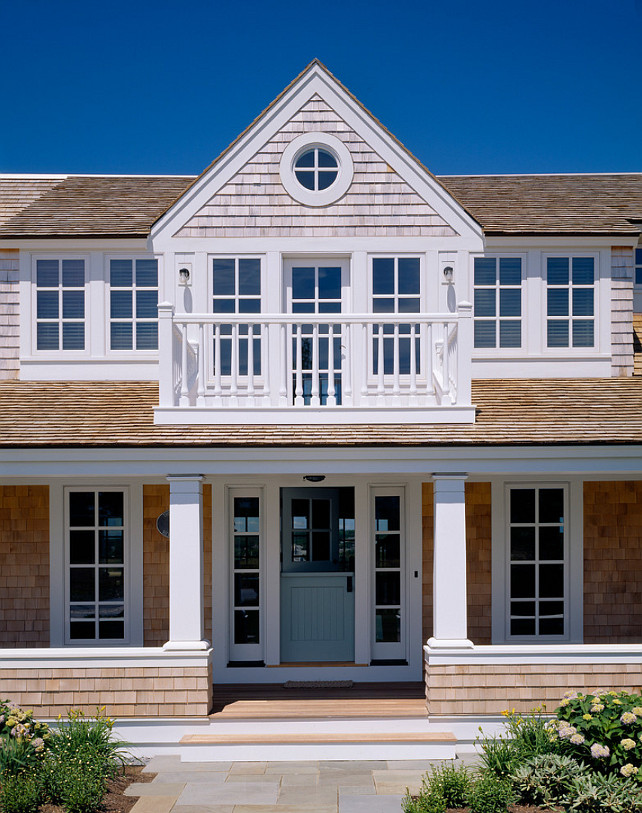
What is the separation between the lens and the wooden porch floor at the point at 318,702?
8.55 metres

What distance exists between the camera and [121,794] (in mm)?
7176

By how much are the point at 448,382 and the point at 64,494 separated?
499 cm

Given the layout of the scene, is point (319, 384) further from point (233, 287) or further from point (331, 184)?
point (331, 184)

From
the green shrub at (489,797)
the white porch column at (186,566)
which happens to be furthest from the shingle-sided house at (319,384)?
the green shrub at (489,797)

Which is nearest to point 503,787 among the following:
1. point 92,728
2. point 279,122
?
point 92,728

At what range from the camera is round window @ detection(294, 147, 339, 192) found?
10289 mm

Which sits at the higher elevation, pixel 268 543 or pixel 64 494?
pixel 64 494

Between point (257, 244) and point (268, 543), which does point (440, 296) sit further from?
point (268, 543)

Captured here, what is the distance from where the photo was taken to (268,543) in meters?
10.3

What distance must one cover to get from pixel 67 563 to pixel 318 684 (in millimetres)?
3480

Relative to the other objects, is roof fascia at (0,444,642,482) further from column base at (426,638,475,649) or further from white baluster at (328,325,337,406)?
column base at (426,638,475,649)

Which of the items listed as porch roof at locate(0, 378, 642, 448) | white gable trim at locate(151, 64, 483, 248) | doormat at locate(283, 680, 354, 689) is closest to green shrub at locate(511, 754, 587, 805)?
porch roof at locate(0, 378, 642, 448)

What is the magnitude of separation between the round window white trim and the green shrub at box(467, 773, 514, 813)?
691 centimetres

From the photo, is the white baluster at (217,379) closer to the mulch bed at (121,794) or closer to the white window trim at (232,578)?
the white window trim at (232,578)
